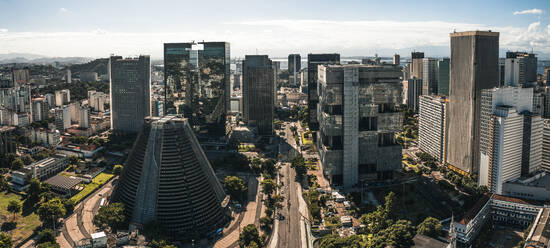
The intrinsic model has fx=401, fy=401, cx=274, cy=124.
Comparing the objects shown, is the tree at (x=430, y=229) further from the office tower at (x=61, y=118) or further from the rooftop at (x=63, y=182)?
the office tower at (x=61, y=118)

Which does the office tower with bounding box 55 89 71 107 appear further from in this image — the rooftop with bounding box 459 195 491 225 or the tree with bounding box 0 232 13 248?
the rooftop with bounding box 459 195 491 225

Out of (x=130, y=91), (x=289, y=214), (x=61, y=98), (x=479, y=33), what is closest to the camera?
(x=289, y=214)

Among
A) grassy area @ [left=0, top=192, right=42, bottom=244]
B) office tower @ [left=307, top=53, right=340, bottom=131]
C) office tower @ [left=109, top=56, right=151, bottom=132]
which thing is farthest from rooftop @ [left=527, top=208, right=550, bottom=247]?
office tower @ [left=109, top=56, right=151, bottom=132]

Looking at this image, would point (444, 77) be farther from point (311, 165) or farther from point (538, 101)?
point (311, 165)

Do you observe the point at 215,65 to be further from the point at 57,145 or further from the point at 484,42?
the point at 484,42

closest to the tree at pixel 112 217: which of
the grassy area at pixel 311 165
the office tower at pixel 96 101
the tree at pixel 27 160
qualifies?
the tree at pixel 27 160

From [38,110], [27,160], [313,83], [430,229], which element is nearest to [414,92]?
[313,83]
